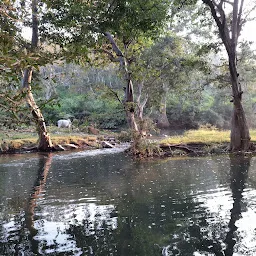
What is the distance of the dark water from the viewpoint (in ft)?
15.3

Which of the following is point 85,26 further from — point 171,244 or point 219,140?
point 171,244

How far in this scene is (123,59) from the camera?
17297 mm

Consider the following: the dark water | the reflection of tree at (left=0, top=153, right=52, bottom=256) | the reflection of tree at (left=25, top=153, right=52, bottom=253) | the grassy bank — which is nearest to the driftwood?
the grassy bank

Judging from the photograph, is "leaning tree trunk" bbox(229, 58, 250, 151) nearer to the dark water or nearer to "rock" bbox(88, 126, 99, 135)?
the dark water

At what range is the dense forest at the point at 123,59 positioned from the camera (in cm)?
409

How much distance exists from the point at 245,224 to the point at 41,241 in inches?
140

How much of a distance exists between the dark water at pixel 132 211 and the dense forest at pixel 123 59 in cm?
193

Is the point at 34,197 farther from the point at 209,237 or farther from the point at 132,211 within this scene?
the point at 209,237

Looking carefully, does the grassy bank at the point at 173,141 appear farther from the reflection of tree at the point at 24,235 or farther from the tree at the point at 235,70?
the reflection of tree at the point at 24,235

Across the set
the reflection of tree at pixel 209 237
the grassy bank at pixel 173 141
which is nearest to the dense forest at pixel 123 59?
the grassy bank at pixel 173 141

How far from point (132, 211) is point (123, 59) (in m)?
12.3

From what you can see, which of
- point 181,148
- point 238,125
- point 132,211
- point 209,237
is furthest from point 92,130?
point 209,237

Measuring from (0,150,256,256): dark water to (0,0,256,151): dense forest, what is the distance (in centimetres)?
193

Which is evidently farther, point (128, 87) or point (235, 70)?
point (128, 87)
